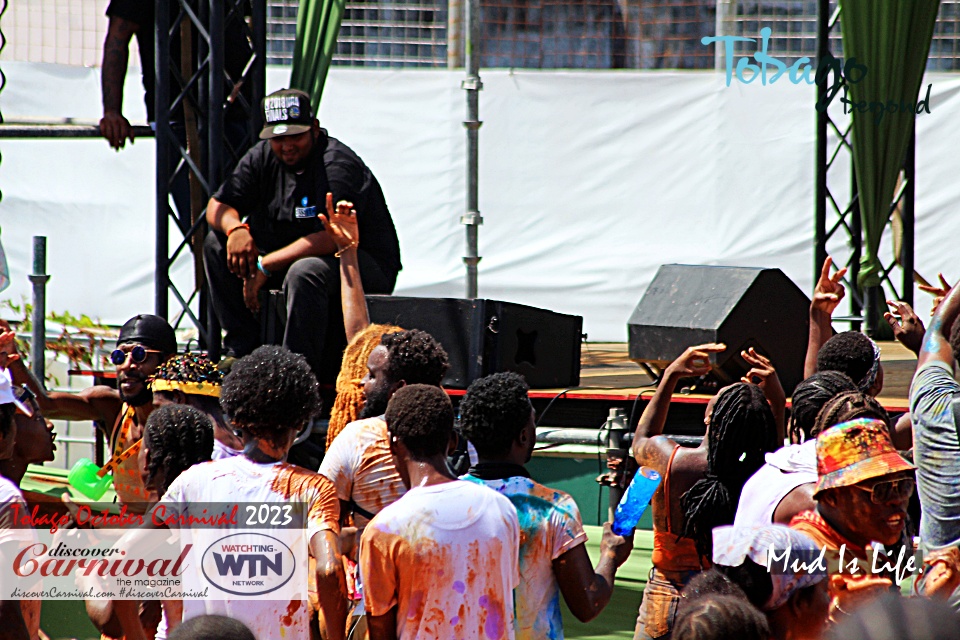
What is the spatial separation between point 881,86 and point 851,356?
5.28 metres

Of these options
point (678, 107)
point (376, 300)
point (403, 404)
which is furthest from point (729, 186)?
point (403, 404)

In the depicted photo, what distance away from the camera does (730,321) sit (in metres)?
5.75

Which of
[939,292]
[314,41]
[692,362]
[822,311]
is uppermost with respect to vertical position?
[314,41]

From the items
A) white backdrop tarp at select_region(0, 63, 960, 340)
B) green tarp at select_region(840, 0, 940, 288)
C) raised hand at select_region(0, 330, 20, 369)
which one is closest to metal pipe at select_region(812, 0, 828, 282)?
green tarp at select_region(840, 0, 940, 288)

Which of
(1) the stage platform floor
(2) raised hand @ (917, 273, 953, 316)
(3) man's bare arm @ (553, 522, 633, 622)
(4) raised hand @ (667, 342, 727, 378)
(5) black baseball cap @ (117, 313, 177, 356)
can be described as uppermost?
(2) raised hand @ (917, 273, 953, 316)

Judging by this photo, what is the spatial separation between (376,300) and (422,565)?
3.26 metres

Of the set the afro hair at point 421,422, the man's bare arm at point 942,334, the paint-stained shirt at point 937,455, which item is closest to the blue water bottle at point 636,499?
the afro hair at point 421,422

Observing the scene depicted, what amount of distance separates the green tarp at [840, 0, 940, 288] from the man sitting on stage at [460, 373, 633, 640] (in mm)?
6597

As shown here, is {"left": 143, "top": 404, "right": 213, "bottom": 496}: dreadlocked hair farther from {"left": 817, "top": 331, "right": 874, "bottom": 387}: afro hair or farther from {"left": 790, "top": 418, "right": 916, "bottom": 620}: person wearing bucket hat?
{"left": 817, "top": 331, "right": 874, "bottom": 387}: afro hair

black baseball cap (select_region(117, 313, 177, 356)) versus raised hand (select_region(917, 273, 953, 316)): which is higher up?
raised hand (select_region(917, 273, 953, 316))

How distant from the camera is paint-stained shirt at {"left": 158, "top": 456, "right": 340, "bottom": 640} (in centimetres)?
292

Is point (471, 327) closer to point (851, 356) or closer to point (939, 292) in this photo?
point (851, 356)

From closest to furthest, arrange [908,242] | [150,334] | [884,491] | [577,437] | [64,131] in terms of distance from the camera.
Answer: [884,491] < [150,334] < [577,437] < [64,131] < [908,242]

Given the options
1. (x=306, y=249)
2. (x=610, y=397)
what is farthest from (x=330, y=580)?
(x=610, y=397)
